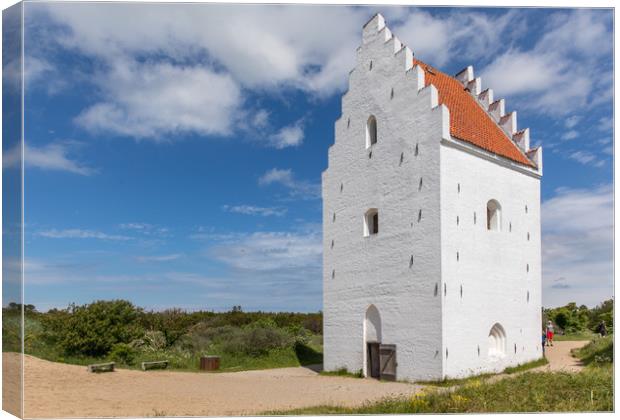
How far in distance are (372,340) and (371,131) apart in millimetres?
6492

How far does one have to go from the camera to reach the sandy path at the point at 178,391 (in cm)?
1192

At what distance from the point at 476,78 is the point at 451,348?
10.4 meters

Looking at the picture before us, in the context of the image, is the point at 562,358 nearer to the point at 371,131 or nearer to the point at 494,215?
the point at 494,215

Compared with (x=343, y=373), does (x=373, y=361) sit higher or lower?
higher

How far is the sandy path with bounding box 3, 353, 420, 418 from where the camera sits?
11922 millimetres

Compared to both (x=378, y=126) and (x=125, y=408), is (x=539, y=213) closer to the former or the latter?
(x=378, y=126)

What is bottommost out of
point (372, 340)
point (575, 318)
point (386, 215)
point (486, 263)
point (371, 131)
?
point (575, 318)

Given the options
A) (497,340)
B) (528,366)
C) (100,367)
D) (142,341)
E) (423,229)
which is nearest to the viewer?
(423,229)

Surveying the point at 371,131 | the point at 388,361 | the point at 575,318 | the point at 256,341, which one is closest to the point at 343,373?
the point at 388,361

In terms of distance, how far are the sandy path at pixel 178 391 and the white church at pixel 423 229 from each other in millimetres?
1588

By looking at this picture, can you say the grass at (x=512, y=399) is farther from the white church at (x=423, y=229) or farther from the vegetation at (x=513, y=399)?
the white church at (x=423, y=229)

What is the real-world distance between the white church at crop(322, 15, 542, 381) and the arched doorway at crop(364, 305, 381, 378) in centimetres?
4

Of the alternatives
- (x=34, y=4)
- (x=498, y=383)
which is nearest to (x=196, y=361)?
(x=498, y=383)

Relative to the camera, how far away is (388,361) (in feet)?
54.2
